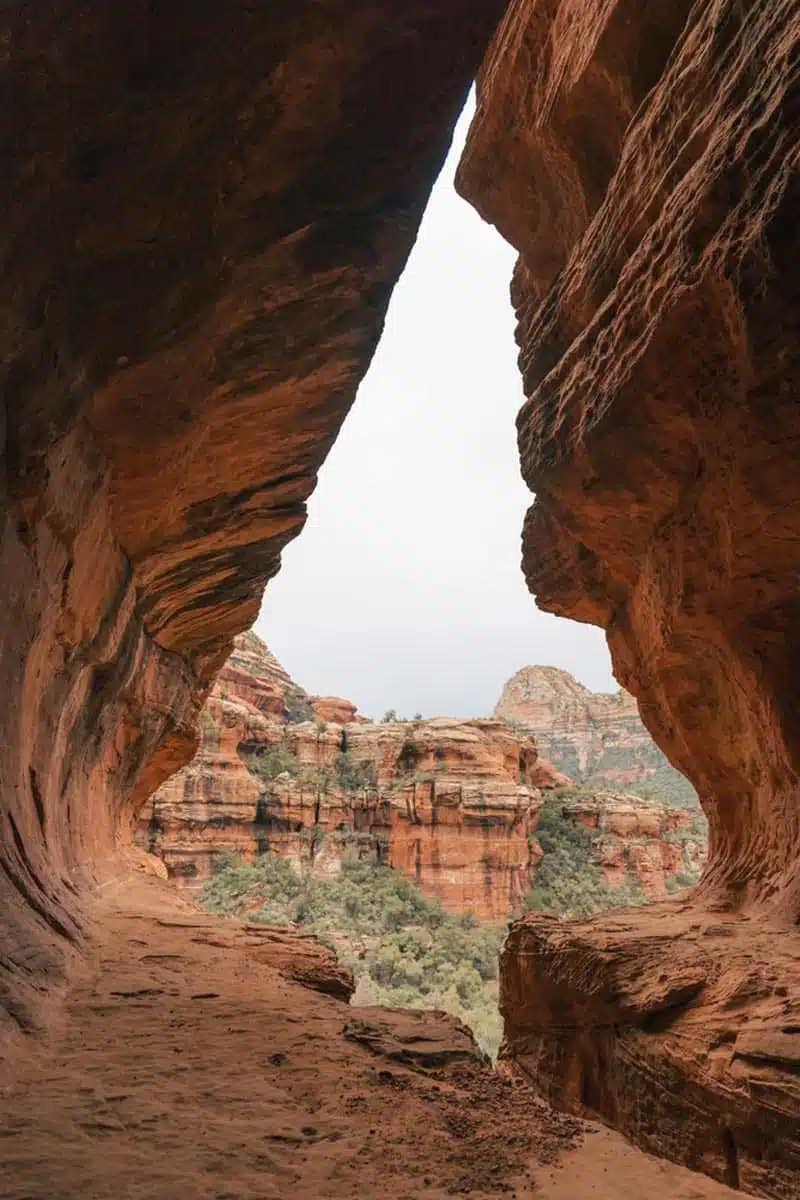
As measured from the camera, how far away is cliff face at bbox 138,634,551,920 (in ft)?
111

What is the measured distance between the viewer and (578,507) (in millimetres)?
8367

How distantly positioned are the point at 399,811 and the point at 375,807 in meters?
1.63

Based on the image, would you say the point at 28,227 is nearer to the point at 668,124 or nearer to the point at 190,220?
the point at 190,220

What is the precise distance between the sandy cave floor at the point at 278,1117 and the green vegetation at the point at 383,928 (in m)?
14.9

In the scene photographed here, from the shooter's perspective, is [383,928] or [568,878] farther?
[568,878]

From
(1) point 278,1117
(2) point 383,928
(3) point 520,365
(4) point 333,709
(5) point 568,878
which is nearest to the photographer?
(1) point 278,1117

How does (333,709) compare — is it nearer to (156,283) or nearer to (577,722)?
(156,283)

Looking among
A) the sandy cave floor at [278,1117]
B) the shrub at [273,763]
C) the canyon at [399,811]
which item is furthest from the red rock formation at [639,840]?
the sandy cave floor at [278,1117]

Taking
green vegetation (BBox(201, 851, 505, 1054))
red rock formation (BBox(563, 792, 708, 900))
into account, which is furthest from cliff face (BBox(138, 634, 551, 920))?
red rock formation (BBox(563, 792, 708, 900))

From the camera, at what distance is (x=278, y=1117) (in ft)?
10.5

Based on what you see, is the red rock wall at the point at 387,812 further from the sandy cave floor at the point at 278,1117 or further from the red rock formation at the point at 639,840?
the sandy cave floor at the point at 278,1117

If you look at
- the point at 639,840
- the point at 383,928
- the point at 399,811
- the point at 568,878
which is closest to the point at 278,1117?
the point at 383,928

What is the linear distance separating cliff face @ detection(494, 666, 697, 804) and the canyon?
72.6 metres

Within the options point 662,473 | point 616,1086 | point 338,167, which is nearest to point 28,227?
point 338,167
